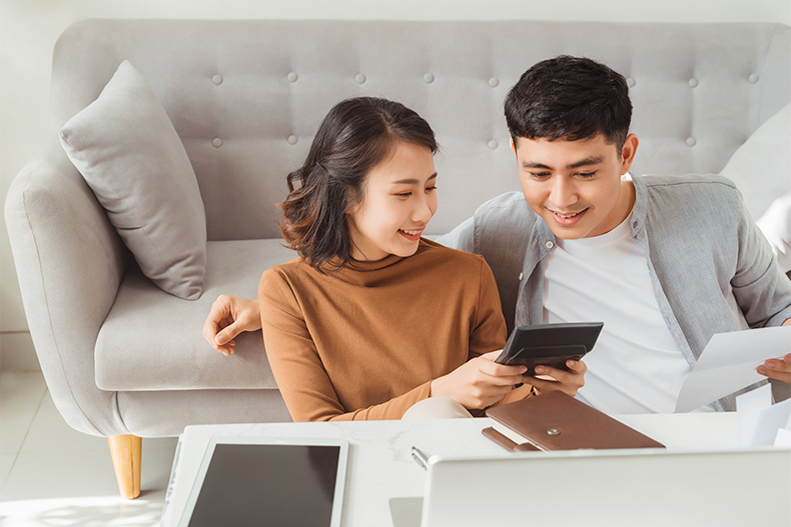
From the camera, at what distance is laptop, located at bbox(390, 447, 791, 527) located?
1.52 ft

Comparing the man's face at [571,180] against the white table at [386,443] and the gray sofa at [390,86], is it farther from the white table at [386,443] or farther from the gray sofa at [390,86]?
the gray sofa at [390,86]

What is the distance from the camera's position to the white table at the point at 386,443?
0.63 meters

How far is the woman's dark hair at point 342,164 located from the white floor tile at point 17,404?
120 cm

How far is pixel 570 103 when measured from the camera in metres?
1.09

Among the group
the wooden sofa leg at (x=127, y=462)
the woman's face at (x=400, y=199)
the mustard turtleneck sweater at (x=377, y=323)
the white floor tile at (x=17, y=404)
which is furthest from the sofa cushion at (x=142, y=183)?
the white floor tile at (x=17, y=404)

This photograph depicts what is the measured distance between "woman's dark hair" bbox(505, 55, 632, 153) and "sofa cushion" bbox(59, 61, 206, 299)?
84cm

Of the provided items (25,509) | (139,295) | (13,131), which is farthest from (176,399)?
(13,131)

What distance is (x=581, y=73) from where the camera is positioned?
3.73 feet

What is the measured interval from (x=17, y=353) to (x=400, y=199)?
1840 mm

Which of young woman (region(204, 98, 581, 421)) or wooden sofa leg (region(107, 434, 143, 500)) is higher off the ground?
young woman (region(204, 98, 581, 421))

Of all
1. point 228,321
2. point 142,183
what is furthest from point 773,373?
point 142,183

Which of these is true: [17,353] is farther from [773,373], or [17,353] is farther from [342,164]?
[773,373]

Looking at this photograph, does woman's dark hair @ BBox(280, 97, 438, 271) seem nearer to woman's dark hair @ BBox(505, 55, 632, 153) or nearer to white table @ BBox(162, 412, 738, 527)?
woman's dark hair @ BBox(505, 55, 632, 153)

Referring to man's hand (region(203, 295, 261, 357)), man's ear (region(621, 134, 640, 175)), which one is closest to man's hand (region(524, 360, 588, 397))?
man's ear (region(621, 134, 640, 175))
